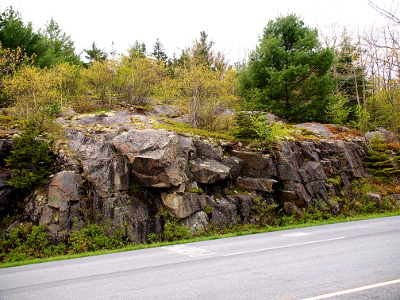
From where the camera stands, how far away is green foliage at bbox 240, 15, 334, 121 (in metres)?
18.8

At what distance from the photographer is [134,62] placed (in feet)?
63.2

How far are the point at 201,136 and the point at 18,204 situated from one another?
764cm

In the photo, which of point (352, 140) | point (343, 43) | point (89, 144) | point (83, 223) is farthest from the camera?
point (343, 43)

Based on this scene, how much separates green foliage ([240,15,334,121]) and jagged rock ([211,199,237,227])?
8886 millimetres

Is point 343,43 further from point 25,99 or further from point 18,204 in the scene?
point 18,204

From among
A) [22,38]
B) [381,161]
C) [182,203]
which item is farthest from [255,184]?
[22,38]

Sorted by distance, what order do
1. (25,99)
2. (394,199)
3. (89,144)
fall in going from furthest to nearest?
(394,199) < (25,99) < (89,144)

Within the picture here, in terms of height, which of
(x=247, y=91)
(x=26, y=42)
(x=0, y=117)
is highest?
(x=26, y=42)

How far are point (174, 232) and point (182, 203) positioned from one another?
3.57 ft

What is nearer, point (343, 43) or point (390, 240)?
point (390, 240)

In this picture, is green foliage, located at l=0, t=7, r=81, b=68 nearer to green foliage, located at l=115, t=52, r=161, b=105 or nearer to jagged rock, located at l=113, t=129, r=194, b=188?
green foliage, located at l=115, t=52, r=161, b=105

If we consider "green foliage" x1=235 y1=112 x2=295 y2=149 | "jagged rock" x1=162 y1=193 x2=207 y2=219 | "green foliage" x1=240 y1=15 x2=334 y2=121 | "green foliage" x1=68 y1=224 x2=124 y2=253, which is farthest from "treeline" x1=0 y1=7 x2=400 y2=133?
"green foliage" x1=68 y1=224 x2=124 y2=253

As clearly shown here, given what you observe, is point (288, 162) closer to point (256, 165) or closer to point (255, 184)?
point (256, 165)

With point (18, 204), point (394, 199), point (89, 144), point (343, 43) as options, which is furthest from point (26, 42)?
point (343, 43)
